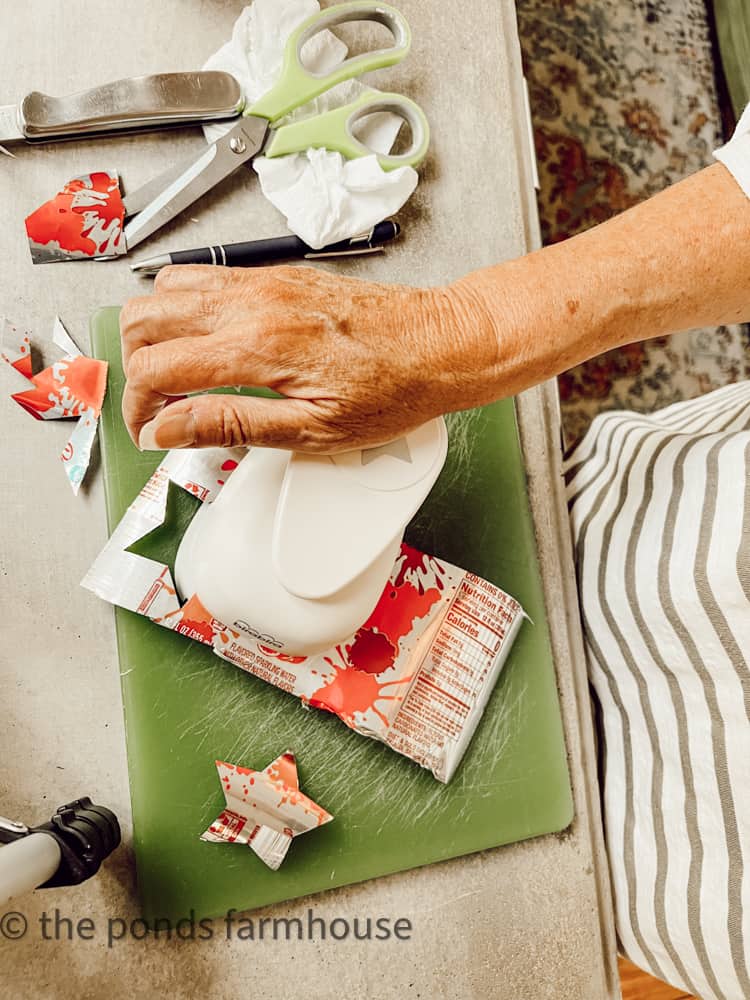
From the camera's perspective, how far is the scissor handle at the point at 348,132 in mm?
696

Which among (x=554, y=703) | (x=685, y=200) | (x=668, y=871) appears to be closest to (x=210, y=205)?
(x=685, y=200)

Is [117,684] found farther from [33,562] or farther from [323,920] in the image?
[323,920]

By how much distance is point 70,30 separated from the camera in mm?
702

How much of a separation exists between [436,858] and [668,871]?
7.7 inches

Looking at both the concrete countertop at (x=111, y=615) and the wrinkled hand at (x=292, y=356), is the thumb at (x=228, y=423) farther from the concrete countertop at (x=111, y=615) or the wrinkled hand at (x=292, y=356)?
the concrete countertop at (x=111, y=615)

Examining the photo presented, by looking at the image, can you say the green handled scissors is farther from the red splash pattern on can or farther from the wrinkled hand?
the wrinkled hand

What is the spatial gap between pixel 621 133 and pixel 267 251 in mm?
918

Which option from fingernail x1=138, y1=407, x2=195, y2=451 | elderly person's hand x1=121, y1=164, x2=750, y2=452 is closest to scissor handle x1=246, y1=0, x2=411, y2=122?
elderly person's hand x1=121, y1=164, x2=750, y2=452

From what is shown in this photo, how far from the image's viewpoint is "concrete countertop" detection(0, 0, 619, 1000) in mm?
647

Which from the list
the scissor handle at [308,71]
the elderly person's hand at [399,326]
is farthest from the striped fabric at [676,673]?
the scissor handle at [308,71]

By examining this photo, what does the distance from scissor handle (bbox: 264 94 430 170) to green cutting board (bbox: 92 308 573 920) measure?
221 mm

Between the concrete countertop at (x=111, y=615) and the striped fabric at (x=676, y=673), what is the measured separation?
0.11ft

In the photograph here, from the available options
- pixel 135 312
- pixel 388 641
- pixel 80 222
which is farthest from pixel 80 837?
pixel 80 222

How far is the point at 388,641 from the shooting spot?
26.8 inches
